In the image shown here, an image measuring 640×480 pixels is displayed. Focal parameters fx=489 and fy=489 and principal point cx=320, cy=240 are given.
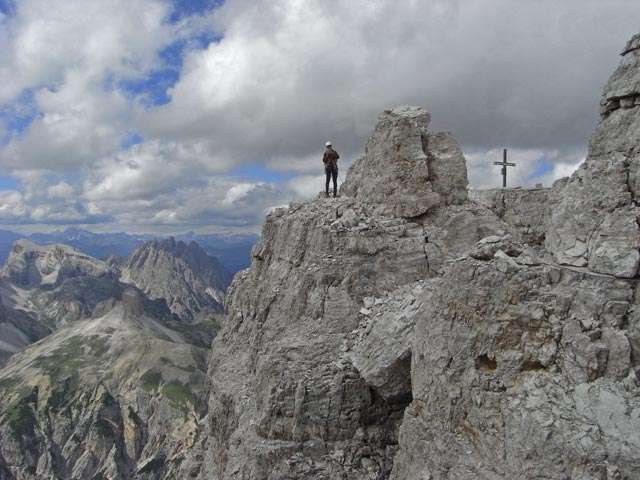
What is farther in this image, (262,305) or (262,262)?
(262,262)

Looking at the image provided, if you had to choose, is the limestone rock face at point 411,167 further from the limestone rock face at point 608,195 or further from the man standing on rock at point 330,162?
the limestone rock face at point 608,195

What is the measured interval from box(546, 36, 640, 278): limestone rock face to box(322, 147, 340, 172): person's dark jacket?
61.9 feet

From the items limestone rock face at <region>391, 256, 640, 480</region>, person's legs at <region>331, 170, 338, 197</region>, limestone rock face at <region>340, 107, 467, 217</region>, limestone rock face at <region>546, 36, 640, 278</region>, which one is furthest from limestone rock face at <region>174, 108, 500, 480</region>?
limestone rock face at <region>546, 36, 640, 278</region>

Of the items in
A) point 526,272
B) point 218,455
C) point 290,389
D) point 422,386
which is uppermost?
point 526,272

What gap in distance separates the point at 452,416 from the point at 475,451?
153 centimetres

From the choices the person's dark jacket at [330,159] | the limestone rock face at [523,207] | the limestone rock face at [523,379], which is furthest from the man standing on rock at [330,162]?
the limestone rock face at [523,379]

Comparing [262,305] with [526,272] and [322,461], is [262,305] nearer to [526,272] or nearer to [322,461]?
[322,461]

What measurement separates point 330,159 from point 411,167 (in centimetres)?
712

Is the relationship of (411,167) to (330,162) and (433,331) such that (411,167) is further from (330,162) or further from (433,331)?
(433,331)

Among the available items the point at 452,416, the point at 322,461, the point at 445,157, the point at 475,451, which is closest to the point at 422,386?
the point at 452,416

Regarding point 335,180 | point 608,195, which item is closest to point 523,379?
point 608,195

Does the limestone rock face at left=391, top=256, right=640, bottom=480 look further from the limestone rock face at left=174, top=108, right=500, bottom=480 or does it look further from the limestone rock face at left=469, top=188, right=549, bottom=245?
the limestone rock face at left=469, top=188, right=549, bottom=245

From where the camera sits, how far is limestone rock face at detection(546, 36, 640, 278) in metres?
16.4

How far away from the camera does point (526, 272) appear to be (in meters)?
17.2
